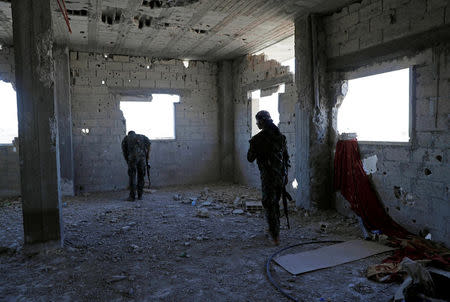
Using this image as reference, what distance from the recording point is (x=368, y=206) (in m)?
4.66

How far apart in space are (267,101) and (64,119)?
5034 millimetres

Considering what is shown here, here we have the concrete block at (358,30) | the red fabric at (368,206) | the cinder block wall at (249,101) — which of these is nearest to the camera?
the red fabric at (368,206)

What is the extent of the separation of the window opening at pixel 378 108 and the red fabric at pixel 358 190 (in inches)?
14.0

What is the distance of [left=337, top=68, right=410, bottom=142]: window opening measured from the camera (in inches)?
174

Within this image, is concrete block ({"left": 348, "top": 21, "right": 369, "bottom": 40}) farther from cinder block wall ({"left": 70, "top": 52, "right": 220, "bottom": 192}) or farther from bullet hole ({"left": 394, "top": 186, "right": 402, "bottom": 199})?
cinder block wall ({"left": 70, "top": 52, "right": 220, "bottom": 192})

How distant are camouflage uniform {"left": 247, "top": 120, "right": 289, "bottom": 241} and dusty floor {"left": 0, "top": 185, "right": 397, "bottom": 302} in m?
0.44

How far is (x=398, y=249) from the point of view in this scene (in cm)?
377

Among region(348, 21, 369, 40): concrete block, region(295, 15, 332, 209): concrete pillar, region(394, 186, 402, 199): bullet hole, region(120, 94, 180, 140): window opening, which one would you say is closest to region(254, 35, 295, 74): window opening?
region(295, 15, 332, 209): concrete pillar

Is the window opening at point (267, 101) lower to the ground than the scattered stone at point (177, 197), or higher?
higher

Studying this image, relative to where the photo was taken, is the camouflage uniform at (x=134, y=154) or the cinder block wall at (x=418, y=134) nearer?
the cinder block wall at (x=418, y=134)

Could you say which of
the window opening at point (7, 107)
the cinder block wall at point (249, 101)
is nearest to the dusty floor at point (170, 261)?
the cinder block wall at point (249, 101)

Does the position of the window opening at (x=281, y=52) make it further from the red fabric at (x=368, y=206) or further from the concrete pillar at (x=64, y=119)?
the concrete pillar at (x=64, y=119)

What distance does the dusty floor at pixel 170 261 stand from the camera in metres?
2.87

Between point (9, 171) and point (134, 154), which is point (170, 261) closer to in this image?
point (134, 154)
